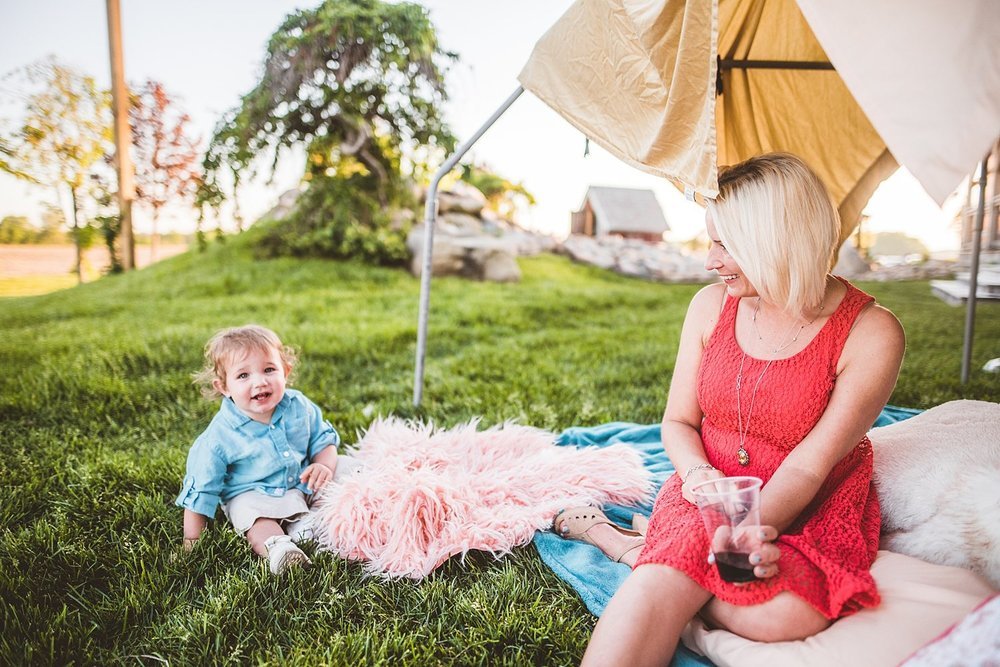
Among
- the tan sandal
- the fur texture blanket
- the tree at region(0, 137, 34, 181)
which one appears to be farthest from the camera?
the tree at region(0, 137, 34, 181)

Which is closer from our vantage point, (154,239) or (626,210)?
(154,239)

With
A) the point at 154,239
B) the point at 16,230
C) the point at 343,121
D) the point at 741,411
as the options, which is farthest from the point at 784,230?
the point at 154,239

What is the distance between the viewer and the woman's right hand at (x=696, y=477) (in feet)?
5.98

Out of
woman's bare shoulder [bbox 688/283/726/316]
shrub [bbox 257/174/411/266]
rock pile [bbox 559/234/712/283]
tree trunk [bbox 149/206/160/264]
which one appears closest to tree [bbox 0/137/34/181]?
shrub [bbox 257/174/411/266]

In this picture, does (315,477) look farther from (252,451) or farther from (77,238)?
(77,238)

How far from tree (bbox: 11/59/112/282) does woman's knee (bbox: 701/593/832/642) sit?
30.1 feet

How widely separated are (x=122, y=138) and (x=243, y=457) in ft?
29.1

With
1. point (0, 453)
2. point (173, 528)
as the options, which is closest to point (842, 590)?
point (173, 528)

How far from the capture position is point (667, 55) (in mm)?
2043

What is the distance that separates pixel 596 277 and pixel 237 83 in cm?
765

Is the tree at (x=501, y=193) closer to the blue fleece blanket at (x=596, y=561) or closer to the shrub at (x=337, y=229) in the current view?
the shrub at (x=337, y=229)

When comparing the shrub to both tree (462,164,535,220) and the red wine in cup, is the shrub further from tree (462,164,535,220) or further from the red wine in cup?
tree (462,164,535,220)

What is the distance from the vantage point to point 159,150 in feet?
34.3

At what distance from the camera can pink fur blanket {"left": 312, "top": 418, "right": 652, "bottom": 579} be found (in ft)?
7.14
